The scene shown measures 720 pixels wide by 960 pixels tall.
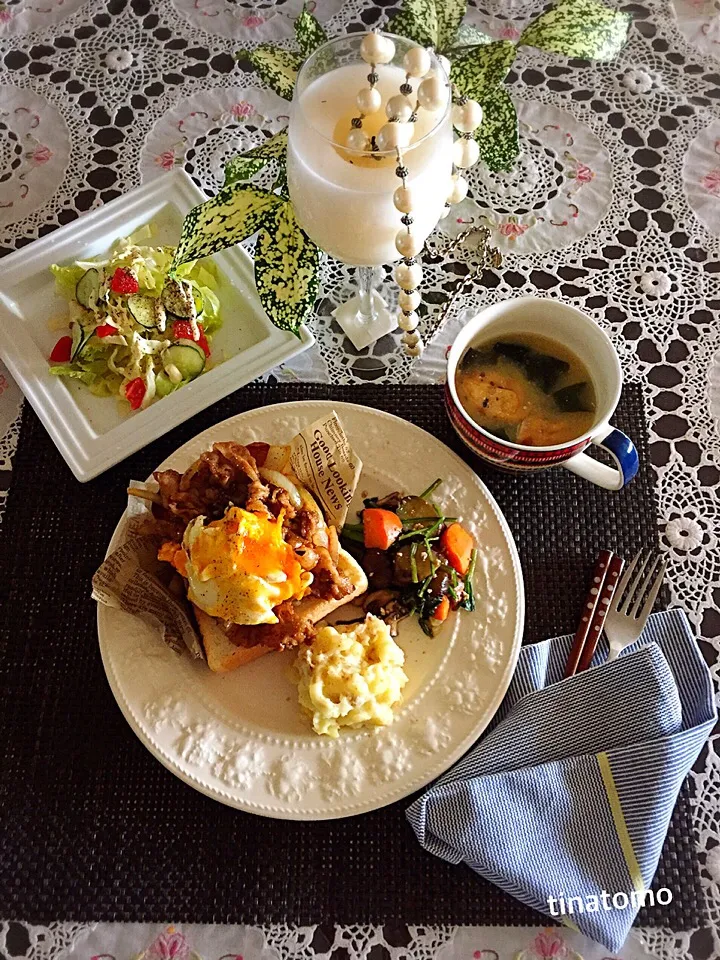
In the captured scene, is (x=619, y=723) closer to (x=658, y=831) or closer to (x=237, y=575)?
(x=658, y=831)

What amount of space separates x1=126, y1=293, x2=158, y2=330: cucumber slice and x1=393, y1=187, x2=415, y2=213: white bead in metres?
0.75

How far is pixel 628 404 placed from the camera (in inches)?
69.4

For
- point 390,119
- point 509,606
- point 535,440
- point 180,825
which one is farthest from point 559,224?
point 180,825

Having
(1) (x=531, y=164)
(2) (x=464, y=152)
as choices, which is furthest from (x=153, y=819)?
(1) (x=531, y=164)

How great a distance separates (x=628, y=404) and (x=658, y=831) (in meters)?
0.92

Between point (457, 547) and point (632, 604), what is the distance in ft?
1.26

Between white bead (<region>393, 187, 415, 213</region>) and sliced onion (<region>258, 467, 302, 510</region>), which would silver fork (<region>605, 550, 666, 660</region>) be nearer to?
sliced onion (<region>258, 467, 302, 510</region>)

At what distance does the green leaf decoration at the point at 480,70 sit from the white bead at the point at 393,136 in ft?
0.97

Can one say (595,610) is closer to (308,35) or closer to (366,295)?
(366,295)

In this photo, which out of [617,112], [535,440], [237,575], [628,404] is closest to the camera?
[237,575]

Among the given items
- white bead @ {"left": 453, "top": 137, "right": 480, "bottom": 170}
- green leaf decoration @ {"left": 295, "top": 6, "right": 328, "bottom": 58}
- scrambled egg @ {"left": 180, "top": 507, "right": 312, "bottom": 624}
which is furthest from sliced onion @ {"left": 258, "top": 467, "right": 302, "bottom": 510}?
green leaf decoration @ {"left": 295, "top": 6, "right": 328, "bottom": 58}

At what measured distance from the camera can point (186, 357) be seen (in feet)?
5.70

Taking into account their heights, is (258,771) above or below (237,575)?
below

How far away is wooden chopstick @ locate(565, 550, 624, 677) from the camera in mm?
1489
